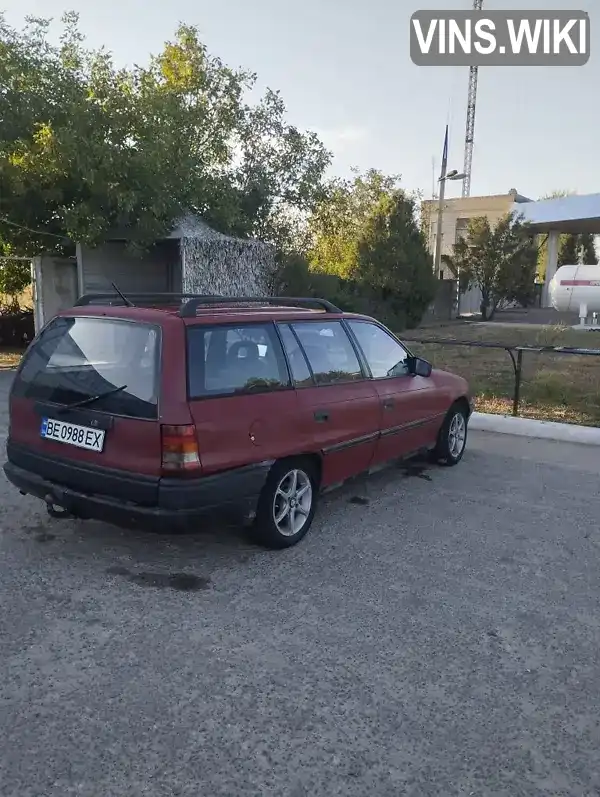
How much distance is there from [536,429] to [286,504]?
4818 mm

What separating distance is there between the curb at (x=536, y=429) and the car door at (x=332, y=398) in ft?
11.9

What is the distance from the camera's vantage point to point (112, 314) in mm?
4301

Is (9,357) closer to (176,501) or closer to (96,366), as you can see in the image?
(96,366)

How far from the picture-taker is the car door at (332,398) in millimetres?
4699

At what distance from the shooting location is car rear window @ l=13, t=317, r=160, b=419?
3.97 metres

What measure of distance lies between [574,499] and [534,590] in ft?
Result: 6.69

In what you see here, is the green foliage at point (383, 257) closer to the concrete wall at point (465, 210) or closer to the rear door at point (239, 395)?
the rear door at point (239, 395)

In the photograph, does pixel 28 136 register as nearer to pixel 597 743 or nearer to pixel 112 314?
pixel 112 314

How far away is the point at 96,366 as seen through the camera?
4188 millimetres

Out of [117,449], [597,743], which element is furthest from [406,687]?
[117,449]

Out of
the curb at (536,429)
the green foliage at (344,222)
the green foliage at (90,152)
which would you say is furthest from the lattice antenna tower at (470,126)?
the curb at (536,429)

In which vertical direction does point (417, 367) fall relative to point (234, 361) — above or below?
below

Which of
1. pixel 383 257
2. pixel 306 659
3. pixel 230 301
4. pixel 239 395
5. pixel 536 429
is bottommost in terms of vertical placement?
pixel 306 659

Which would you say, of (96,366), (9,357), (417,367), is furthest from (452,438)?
(9,357)
